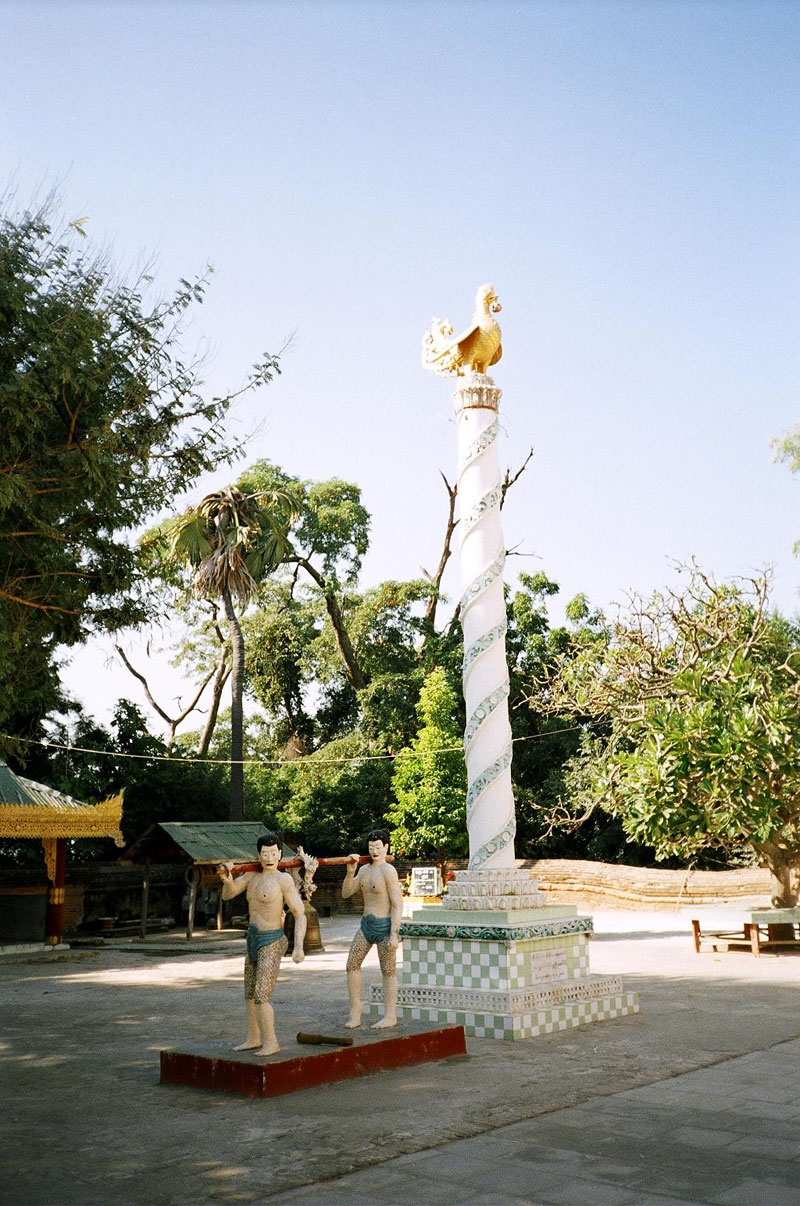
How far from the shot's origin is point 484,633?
10680 mm

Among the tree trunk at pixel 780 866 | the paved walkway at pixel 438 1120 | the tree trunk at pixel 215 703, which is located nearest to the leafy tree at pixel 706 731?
the tree trunk at pixel 780 866

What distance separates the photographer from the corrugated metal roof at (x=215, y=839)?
20188 millimetres

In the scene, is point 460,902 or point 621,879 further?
point 621,879

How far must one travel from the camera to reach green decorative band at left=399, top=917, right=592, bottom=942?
927cm

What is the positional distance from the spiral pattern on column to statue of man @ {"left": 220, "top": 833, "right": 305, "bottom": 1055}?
133 inches

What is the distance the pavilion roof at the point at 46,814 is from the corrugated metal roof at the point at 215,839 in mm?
1179

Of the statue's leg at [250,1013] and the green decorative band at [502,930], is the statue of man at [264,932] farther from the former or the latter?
the green decorative band at [502,930]

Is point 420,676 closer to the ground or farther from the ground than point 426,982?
farther from the ground

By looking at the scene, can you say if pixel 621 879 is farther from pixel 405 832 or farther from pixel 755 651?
pixel 755 651

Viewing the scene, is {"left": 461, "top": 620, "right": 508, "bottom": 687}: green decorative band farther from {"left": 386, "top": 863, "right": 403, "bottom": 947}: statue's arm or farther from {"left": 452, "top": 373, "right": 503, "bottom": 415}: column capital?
{"left": 386, "top": 863, "right": 403, "bottom": 947}: statue's arm

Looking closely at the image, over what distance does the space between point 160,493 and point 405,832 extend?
1860cm

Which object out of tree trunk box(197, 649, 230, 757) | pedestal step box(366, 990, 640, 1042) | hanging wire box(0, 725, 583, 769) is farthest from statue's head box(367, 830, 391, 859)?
tree trunk box(197, 649, 230, 757)

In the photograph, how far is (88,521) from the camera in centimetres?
832

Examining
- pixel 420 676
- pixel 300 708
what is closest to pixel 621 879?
pixel 420 676
